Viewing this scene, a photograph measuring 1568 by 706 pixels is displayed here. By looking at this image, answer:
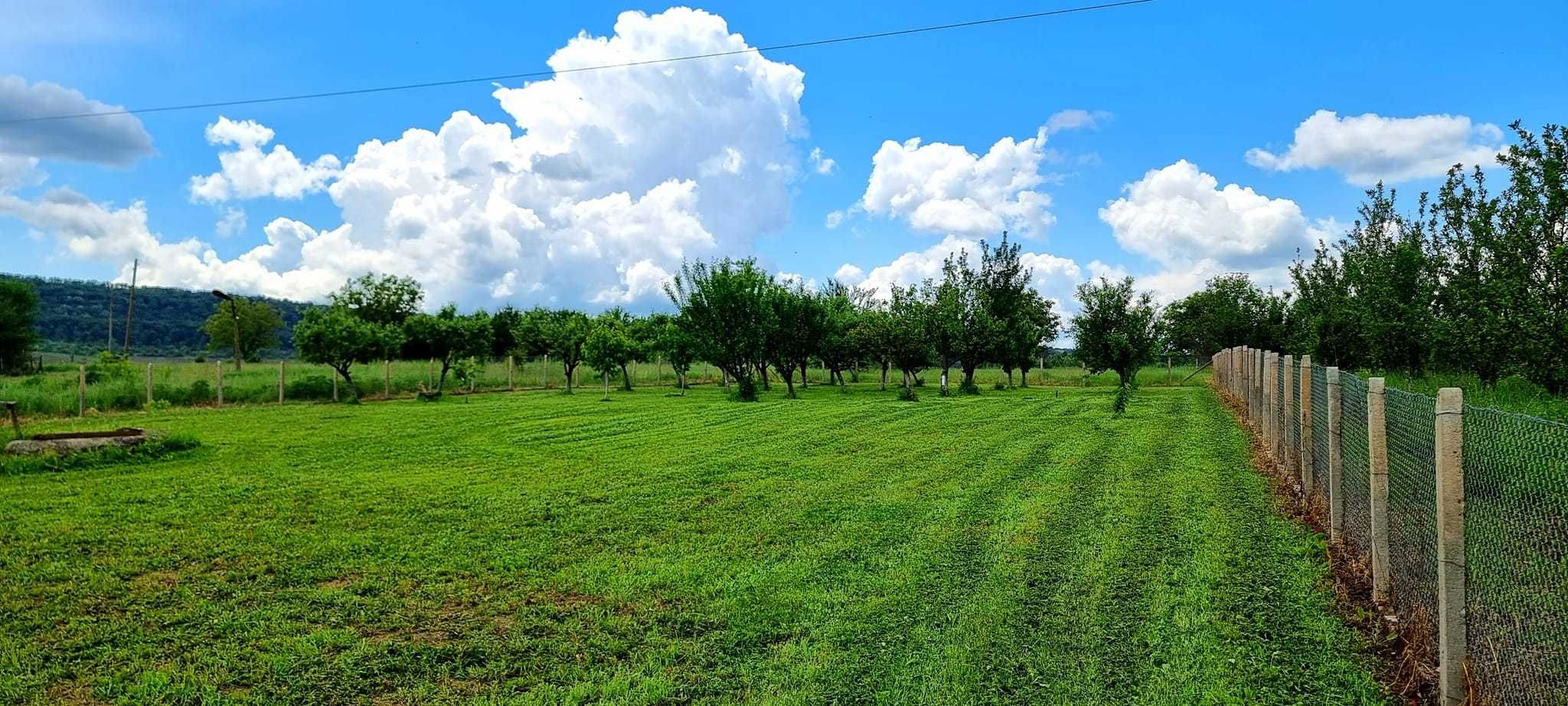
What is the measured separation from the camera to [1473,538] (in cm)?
359

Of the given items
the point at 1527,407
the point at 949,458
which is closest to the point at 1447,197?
the point at 1527,407

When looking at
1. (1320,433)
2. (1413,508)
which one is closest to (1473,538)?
(1413,508)

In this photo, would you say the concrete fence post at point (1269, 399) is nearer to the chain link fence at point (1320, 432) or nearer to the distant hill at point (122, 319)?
the chain link fence at point (1320, 432)

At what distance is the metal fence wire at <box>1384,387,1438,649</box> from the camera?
12.7ft

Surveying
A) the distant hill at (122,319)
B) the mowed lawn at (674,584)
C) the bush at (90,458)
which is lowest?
the mowed lawn at (674,584)

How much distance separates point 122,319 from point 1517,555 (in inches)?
4102

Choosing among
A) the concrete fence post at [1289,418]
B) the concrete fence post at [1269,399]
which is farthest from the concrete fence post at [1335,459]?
the concrete fence post at [1269,399]

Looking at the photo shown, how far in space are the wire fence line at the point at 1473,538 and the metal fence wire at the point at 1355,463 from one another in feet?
0.81

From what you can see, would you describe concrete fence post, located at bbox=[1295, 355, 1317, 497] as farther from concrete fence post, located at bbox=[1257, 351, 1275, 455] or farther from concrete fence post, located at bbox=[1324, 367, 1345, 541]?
concrete fence post, located at bbox=[1257, 351, 1275, 455]

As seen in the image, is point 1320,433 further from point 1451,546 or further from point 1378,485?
point 1451,546

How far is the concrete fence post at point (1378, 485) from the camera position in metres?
4.50

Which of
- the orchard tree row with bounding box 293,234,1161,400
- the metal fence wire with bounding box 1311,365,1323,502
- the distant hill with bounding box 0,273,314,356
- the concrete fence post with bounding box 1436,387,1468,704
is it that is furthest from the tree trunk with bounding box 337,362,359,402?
the distant hill with bounding box 0,273,314,356

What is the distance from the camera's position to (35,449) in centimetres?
1071

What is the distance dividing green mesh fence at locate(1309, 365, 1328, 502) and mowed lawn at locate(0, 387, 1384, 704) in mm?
465
